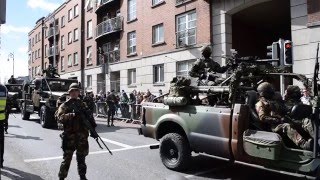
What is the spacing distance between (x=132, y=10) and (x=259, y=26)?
1008cm

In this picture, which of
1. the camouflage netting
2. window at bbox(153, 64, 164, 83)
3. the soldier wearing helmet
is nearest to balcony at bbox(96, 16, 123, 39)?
window at bbox(153, 64, 164, 83)

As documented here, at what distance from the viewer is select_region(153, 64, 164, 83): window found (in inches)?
899

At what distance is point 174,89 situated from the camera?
691cm

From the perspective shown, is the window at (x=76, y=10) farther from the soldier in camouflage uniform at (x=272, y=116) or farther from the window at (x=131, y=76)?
the soldier in camouflage uniform at (x=272, y=116)

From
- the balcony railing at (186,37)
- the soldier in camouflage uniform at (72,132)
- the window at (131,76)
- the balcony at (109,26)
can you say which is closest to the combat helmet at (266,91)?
the soldier in camouflage uniform at (72,132)

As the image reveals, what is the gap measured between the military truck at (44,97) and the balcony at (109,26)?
445 inches

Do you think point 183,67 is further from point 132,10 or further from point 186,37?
point 132,10

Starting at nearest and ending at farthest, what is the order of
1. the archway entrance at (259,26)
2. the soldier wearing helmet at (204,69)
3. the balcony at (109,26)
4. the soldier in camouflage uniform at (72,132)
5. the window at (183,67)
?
1. the soldier in camouflage uniform at (72,132)
2. the soldier wearing helmet at (204,69)
3. the archway entrance at (259,26)
4. the window at (183,67)
5. the balcony at (109,26)

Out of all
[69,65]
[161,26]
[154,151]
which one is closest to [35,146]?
[154,151]

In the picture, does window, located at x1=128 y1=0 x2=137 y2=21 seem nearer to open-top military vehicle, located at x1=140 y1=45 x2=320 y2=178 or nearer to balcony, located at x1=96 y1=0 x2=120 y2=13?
balcony, located at x1=96 y1=0 x2=120 y2=13

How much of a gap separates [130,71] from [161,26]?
5137 mm

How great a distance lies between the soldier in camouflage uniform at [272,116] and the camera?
203 inches

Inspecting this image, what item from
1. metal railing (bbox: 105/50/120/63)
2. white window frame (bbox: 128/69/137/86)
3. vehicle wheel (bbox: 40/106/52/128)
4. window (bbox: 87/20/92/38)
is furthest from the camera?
window (bbox: 87/20/92/38)

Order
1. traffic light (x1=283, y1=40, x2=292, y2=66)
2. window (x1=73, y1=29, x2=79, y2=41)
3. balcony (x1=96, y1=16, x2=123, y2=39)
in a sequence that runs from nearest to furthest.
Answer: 1. traffic light (x1=283, y1=40, x2=292, y2=66)
2. balcony (x1=96, y1=16, x2=123, y2=39)
3. window (x1=73, y1=29, x2=79, y2=41)
